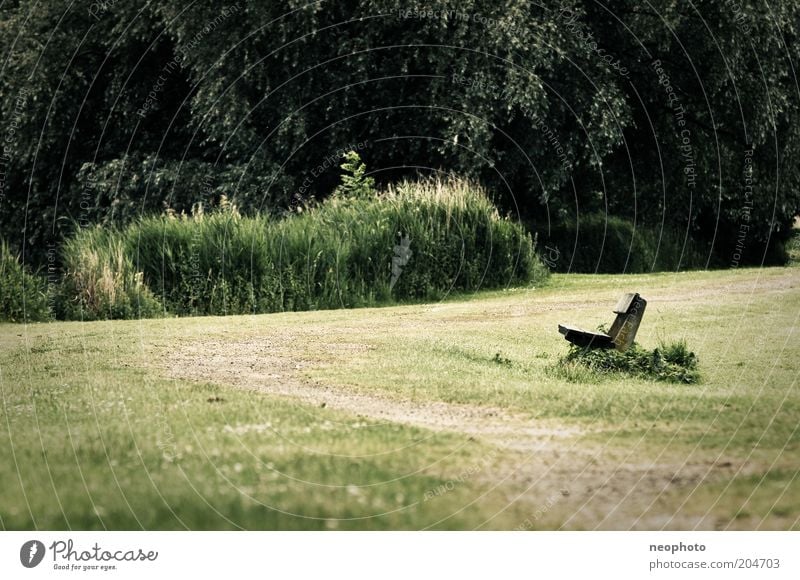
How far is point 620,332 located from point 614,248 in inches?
622

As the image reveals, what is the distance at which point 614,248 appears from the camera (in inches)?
962

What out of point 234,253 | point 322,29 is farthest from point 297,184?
point 234,253

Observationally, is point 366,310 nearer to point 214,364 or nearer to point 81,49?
point 214,364

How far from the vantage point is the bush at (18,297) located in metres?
13.8

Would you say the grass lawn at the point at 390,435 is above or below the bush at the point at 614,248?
below

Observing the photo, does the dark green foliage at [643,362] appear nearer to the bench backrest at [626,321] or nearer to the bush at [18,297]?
the bench backrest at [626,321]

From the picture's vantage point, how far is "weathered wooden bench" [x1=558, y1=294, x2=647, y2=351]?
29.5 feet

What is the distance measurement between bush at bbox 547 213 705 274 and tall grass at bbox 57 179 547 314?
21.8ft

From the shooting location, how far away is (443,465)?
227 inches

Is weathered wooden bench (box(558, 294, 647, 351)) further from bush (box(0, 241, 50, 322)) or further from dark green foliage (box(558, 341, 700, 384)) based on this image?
bush (box(0, 241, 50, 322))

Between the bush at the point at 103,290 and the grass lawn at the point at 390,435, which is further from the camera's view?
the bush at the point at 103,290

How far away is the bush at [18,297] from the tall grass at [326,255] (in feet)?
2.01

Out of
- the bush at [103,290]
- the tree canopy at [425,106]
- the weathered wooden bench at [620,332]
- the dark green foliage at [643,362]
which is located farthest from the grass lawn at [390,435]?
the tree canopy at [425,106]

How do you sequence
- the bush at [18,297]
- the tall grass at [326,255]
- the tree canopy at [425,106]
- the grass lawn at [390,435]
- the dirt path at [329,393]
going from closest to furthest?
the grass lawn at [390,435] → the dirt path at [329,393] → the bush at [18,297] → the tall grass at [326,255] → the tree canopy at [425,106]
